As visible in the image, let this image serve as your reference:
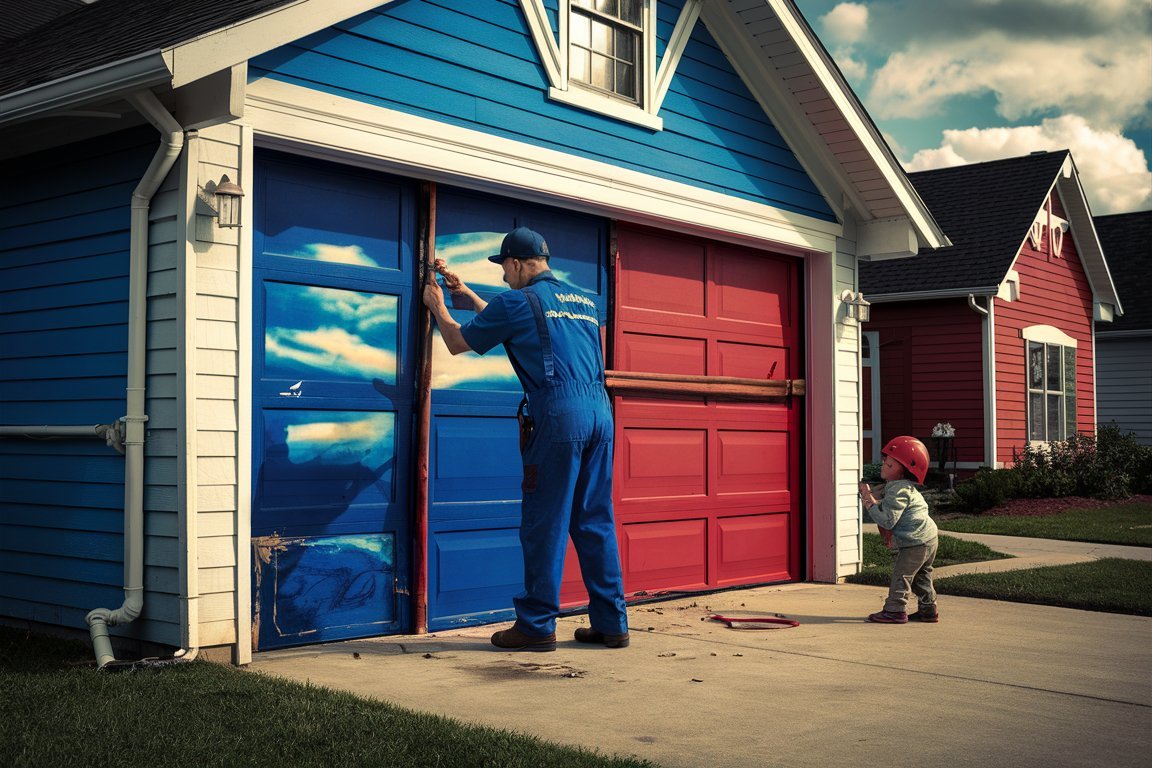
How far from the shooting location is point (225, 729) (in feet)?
14.3

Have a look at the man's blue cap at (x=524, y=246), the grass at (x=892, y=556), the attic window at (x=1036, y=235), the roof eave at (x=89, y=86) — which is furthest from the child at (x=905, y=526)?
the attic window at (x=1036, y=235)

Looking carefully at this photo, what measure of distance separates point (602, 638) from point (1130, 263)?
25.9 m

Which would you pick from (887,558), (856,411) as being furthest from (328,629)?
(887,558)

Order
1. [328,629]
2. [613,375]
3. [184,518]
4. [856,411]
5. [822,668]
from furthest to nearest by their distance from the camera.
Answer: [856,411] < [613,375] < [328,629] < [822,668] < [184,518]

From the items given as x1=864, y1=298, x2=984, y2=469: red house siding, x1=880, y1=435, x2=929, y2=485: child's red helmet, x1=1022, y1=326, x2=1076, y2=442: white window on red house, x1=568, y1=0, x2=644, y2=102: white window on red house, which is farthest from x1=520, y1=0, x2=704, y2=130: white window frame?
x1=1022, y1=326, x2=1076, y2=442: white window on red house

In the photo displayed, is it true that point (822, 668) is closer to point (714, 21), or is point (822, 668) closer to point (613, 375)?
point (613, 375)

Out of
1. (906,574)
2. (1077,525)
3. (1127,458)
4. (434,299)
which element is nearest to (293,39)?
(434,299)

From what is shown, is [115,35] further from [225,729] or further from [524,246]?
[225,729]

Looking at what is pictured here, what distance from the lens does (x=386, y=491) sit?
6816 mm

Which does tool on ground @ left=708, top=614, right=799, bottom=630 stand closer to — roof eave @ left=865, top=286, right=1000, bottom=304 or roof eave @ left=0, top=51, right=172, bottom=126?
roof eave @ left=0, top=51, right=172, bottom=126

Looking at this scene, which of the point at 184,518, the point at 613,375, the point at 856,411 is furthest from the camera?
the point at 856,411

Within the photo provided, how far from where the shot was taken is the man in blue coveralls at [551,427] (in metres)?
6.17

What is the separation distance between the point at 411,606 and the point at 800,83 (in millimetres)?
5261

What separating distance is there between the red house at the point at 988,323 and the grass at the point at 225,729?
16.3 metres
